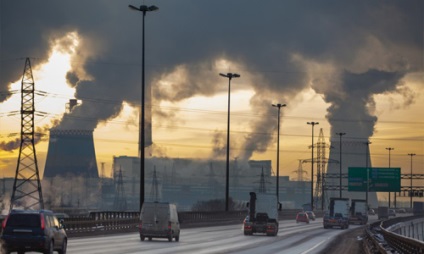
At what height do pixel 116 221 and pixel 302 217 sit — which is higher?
pixel 116 221

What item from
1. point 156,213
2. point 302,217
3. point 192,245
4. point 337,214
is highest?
point 156,213

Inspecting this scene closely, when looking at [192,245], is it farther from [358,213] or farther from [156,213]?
[358,213]

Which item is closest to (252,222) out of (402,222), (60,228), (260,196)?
(260,196)

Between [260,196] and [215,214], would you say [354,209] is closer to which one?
[215,214]

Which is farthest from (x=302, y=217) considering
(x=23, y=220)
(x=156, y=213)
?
(x=23, y=220)

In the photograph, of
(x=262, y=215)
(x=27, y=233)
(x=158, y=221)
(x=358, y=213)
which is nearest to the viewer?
(x=27, y=233)

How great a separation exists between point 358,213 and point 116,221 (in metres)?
56.4

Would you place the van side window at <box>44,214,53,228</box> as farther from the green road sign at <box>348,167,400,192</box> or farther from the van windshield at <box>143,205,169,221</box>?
the green road sign at <box>348,167,400,192</box>

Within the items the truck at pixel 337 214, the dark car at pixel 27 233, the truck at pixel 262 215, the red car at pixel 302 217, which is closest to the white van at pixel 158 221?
the truck at pixel 262 215

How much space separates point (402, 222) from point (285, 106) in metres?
26.5

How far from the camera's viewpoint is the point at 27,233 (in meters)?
31.9

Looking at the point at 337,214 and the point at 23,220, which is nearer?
the point at 23,220

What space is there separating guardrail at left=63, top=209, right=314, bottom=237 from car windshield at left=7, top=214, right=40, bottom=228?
2403cm

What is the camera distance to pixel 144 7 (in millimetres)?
69438
